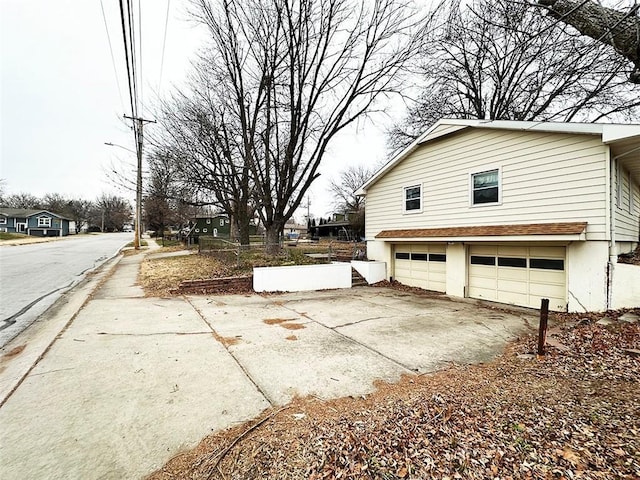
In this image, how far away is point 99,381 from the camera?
12.0 feet

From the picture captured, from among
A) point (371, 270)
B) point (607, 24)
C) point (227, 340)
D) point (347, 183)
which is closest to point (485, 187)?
point (607, 24)

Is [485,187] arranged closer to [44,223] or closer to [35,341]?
[35,341]

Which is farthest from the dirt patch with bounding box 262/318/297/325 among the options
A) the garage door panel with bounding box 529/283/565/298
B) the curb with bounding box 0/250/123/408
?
the garage door panel with bounding box 529/283/565/298

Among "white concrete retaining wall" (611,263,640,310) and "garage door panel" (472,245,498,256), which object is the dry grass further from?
"white concrete retaining wall" (611,263,640,310)

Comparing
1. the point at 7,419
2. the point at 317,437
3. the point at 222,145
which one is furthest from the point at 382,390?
the point at 222,145

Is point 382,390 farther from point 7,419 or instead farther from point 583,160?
point 583,160

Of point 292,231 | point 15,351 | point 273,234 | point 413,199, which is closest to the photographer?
point 15,351

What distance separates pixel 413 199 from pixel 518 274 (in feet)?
14.5

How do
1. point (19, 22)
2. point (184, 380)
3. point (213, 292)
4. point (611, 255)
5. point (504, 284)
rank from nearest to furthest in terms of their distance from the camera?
point (184, 380) → point (19, 22) → point (611, 255) → point (504, 284) → point (213, 292)

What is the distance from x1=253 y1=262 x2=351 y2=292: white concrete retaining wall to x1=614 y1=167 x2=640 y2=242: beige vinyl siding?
7698mm

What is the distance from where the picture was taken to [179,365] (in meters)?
4.15

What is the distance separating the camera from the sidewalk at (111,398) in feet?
7.77

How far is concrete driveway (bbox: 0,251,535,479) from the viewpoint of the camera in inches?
99.8

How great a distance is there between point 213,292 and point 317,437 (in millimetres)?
7760
